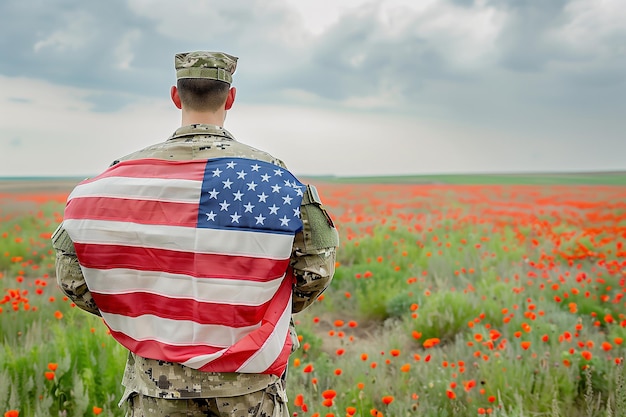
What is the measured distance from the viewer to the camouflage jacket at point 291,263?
7.69 ft

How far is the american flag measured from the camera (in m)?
2.32

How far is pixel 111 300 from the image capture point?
2.50m

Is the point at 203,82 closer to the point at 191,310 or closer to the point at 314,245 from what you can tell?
the point at 314,245

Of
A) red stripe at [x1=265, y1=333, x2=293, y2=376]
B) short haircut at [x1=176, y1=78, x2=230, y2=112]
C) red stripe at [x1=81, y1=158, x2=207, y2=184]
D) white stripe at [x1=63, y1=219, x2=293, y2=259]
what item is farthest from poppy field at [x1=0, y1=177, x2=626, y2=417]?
short haircut at [x1=176, y1=78, x2=230, y2=112]

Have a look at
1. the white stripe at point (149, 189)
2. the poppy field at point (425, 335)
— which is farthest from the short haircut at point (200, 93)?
the poppy field at point (425, 335)

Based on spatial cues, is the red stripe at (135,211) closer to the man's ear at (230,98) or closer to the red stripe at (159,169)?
the red stripe at (159,169)

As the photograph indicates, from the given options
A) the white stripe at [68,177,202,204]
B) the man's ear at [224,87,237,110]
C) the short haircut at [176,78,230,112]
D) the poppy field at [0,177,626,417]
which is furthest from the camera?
the poppy field at [0,177,626,417]

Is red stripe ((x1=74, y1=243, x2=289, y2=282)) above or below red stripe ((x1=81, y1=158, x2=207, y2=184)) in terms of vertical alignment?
below

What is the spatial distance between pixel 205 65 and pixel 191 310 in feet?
3.52

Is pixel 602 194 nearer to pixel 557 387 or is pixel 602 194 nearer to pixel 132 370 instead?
pixel 557 387

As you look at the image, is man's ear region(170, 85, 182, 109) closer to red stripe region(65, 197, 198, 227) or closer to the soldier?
the soldier

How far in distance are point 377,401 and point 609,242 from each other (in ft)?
25.5

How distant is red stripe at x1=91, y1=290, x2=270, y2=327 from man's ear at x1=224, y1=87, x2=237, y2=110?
0.91 metres

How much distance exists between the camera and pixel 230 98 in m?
2.62
